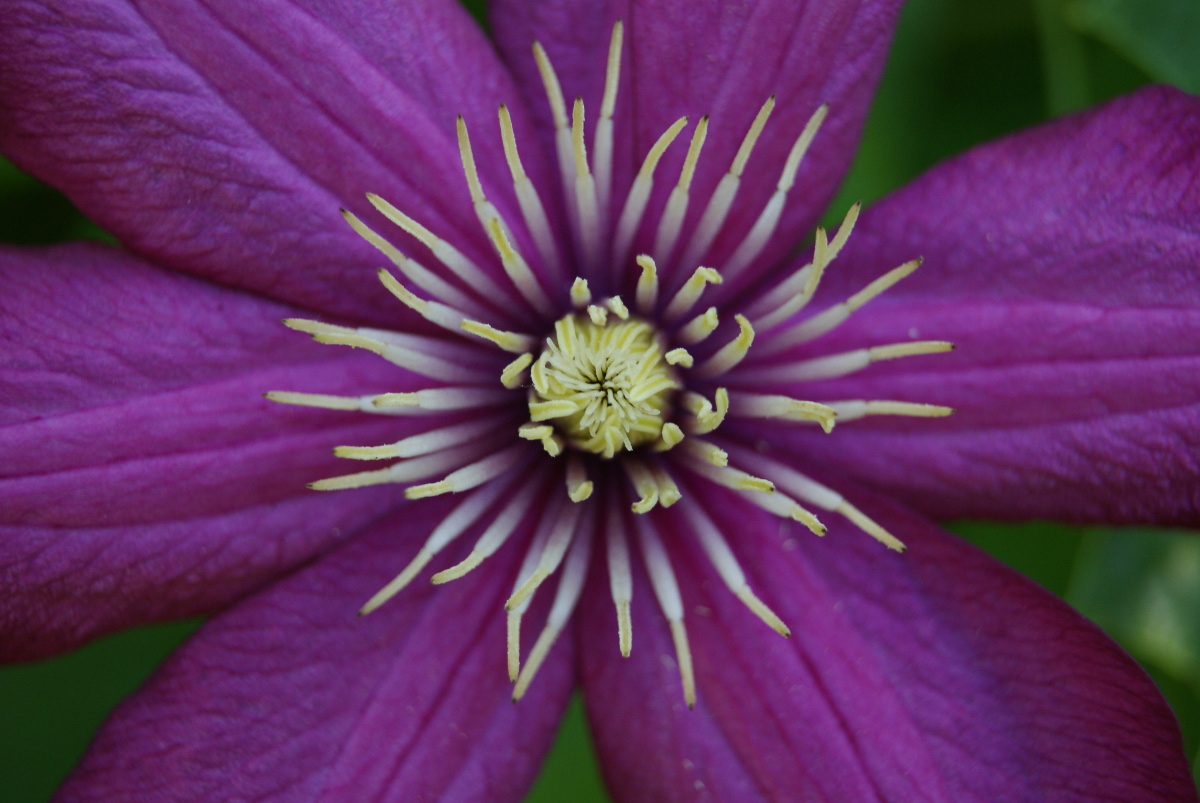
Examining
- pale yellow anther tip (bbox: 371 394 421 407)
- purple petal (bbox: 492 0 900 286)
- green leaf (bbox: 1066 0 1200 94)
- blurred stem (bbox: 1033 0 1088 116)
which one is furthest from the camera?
blurred stem (bbox: 1033 0 1088 116)

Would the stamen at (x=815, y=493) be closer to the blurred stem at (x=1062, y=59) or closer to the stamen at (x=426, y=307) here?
the stamen at (x=426, y=307)

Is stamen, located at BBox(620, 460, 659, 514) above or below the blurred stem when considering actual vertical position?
below

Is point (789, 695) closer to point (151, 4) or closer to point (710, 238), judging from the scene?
point (710, 238)

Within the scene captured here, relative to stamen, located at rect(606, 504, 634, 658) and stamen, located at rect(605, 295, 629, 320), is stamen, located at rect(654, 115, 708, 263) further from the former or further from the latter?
stamen, located at rect(606, 504, 634, 658)

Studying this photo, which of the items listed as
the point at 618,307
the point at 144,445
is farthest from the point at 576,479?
the point at 144,445

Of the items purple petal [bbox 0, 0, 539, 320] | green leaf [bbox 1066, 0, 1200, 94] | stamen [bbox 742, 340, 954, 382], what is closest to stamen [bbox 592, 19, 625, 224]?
purple petal [bbox 0, 0, 539, 320]

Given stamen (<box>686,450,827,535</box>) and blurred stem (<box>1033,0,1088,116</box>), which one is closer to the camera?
stamen (<box>686,450,827,535</box>)

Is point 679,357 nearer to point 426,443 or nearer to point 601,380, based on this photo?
point 601,380

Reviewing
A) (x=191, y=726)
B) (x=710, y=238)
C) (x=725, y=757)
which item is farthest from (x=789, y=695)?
(x=191, y=726)
